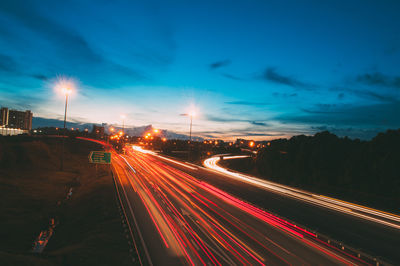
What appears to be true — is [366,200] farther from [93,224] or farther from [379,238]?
[93,224]

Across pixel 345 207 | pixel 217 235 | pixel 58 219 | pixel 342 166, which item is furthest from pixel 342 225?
pixel 58 219

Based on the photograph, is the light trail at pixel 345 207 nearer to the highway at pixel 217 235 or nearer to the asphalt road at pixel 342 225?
the asphalt road at pixel 342 225

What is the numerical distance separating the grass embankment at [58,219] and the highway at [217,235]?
6.09ft

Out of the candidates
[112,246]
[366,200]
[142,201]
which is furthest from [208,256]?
[366,200]

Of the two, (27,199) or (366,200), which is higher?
(366,200)

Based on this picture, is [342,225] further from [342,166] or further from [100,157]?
[100,157]

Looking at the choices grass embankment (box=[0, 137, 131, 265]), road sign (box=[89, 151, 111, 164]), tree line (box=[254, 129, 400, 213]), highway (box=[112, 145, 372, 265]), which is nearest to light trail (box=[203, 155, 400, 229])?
tree line (box=[254, 129, 400, 213])

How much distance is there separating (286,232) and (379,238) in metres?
6.95

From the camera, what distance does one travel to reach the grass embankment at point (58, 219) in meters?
11.7

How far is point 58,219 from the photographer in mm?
20125

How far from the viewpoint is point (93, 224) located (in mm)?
17172

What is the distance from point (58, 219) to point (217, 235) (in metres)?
16.2

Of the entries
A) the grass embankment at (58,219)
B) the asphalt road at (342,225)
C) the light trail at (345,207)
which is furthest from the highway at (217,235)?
the light trail at (345,207)

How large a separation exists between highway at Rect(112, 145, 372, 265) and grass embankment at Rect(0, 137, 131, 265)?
1.86m
